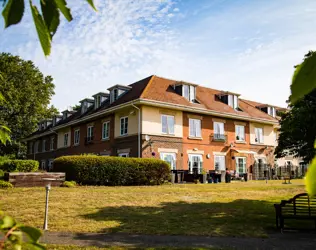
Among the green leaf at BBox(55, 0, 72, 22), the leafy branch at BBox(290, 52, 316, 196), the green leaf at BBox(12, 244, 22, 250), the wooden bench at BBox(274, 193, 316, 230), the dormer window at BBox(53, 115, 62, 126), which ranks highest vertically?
the dormer window at BBox(53, 115, 62, 126)

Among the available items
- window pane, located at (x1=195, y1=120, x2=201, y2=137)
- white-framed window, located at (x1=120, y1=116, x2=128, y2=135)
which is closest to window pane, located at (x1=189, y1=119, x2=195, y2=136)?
window pane, located at (x1=195, y1=120, x2=201, y2=137)

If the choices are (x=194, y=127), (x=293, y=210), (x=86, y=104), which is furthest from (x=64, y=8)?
(x=86, y=104)

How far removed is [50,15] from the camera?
0.92 m

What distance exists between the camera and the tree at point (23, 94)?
37.8m

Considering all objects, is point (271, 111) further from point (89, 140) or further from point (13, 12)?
point (13, 12)

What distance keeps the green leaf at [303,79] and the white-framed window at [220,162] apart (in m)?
29.2

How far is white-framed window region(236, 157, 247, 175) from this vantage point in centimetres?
3098

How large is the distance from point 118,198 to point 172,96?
51.3 feet

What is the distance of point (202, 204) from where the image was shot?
12.3 metres

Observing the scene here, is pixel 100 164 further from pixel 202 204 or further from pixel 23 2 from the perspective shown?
pixel 23 2

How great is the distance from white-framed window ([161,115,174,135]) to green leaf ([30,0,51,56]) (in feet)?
82.8

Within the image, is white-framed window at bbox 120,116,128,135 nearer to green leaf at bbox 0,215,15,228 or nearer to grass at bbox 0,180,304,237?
grass at bbox 0,180,304,237

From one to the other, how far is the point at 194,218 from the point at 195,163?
18.5 metres

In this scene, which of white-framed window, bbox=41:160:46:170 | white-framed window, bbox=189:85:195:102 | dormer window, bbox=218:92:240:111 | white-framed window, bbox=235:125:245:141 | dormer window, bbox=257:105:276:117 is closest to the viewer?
white-framed window, bbox=189:85:195:102
